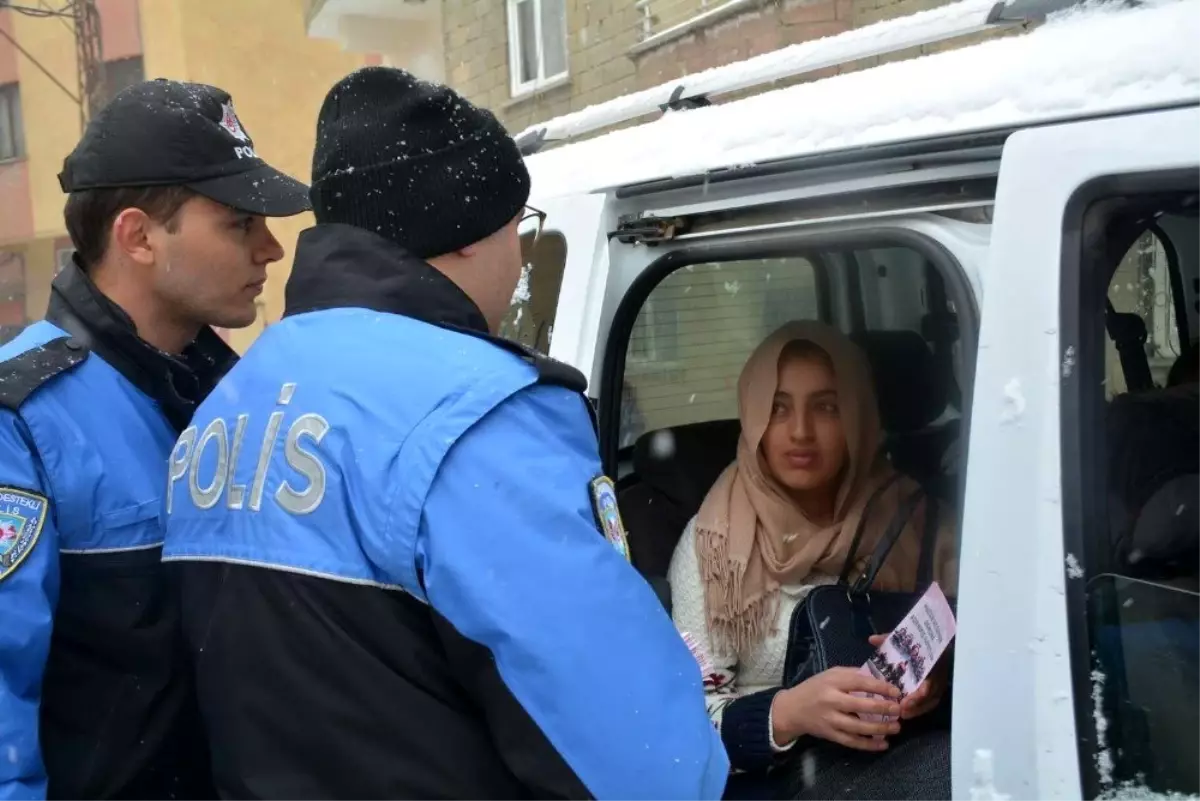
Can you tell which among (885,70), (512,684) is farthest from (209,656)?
(885,70)

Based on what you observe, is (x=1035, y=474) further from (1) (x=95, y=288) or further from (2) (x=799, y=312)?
(2) (x=799, y=312)

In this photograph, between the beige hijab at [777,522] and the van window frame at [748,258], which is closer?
the van window frame at [748,258]

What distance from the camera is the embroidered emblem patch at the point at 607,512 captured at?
123 cm

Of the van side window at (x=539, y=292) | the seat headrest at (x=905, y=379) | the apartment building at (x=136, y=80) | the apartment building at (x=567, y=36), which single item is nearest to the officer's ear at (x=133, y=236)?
the van side window at (x=539, y=292)

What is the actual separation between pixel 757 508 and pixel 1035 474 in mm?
1105

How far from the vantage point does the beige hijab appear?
2330mm

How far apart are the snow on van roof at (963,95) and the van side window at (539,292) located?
0.62 ft

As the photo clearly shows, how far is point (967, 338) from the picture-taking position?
1.60 m

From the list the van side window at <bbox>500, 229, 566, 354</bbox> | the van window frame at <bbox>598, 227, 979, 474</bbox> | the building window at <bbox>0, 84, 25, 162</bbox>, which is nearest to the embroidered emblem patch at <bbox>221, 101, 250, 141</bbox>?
the van side window at <bbox>500, 229, 566, 354</bbox>

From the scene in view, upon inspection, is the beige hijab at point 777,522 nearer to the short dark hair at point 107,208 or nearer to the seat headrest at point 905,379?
the seat headrest at point 905,379

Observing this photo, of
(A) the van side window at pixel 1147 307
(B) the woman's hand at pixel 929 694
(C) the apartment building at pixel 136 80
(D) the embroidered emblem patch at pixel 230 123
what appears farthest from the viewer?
(C) the apartment building at pixel 136 80

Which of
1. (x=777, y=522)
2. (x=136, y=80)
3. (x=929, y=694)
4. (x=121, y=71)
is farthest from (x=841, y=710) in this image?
(x=121, y=71)

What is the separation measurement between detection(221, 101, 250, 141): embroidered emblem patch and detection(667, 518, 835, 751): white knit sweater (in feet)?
4.08

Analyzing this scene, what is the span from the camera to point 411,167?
4.50ft
